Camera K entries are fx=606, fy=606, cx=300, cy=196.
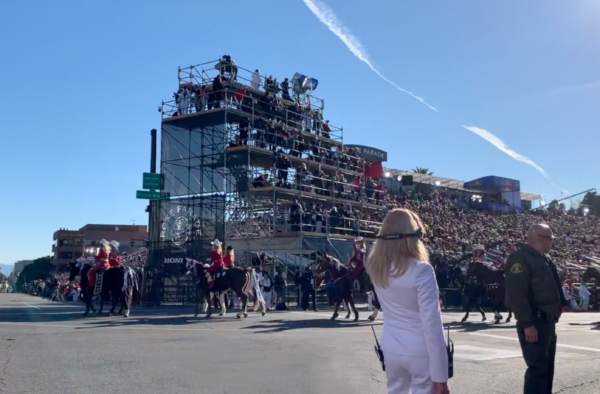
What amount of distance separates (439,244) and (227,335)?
2492 centimetres

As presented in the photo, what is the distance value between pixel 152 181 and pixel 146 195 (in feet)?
3.76

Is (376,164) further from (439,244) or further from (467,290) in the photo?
(467,290)

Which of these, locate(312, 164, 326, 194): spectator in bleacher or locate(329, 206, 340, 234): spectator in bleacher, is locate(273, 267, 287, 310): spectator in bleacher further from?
locate(312, 164, 326, 194): spectator in bleacher

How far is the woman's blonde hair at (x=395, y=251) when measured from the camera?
13.0ft

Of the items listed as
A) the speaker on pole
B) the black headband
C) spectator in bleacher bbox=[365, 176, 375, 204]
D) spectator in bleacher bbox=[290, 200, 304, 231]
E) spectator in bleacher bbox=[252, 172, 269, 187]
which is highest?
the speaker on pole

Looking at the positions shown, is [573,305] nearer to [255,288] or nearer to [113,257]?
[255,288]

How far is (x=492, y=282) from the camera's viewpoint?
18.4 meters

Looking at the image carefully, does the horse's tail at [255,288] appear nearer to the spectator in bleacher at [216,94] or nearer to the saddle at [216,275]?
the saddle at [216,275]

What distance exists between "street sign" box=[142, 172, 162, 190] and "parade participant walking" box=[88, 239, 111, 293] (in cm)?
1250

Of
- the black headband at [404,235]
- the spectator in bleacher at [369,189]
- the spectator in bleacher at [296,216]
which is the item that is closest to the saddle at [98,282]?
the spectator in bleacher at [296,216]

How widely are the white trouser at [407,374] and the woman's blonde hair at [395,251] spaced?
0.49 metres

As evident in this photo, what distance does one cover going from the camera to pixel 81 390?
24.1 feet

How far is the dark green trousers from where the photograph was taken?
18.8 ft

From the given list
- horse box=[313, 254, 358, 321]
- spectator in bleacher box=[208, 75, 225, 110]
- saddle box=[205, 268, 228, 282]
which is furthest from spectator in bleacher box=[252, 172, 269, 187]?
horse box=[313, 254, 358, 321]
